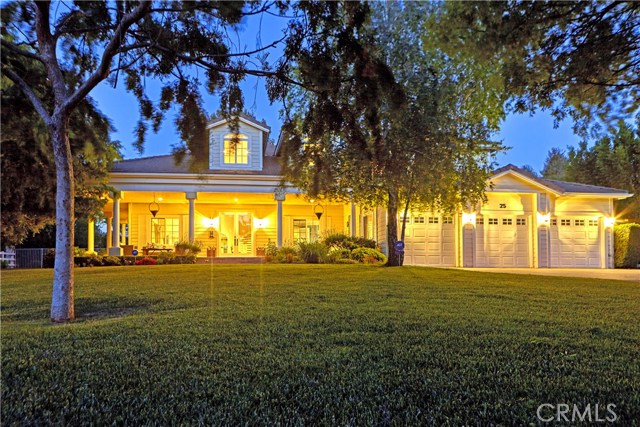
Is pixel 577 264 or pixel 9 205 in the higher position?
pixel 9 205

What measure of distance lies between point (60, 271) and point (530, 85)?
545 centimetres

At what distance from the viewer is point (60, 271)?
4406 mm

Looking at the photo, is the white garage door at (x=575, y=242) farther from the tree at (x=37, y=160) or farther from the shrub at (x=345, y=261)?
the tree at (x=37, y=160)

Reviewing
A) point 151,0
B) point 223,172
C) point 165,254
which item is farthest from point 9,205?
point 151,0

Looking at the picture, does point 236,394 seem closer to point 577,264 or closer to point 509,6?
point 509,6

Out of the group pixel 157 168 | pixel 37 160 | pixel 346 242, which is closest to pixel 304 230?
pixel 346 242

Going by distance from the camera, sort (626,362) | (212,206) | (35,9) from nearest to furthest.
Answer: (626,362), (35,9), (212,206)

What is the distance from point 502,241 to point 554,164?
109 feet

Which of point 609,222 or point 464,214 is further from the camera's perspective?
point 609,222

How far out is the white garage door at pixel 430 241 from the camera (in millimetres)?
15070

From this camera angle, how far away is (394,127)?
4.41 metres

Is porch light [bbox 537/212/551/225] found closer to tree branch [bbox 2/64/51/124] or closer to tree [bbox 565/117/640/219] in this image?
tree [bbox 565/117/640/219]

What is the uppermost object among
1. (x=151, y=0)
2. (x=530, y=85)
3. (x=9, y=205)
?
(x=151, y=0)

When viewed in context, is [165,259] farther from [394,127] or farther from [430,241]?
[394,127]
